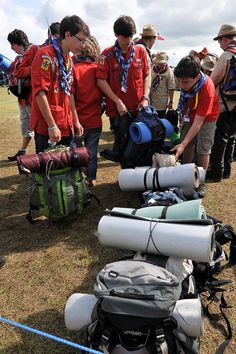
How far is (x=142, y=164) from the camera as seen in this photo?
4469 millimetres

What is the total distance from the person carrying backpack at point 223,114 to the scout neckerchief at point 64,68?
7.33 feet

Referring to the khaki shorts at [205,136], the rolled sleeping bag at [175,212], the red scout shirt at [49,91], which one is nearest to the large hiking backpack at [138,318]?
the rolled sleeping bag at [175,212]

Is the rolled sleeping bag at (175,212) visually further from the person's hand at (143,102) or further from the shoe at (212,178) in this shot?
the shoe at (212,178)

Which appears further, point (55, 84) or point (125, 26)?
point (125, 26)

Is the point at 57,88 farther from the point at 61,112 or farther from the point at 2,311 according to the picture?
the point at 2,311

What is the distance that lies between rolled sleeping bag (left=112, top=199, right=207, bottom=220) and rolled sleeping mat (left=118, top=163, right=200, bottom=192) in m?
0.93

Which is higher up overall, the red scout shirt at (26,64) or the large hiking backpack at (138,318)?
the red scout shirt at (26,64)

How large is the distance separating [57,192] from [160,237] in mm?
1519

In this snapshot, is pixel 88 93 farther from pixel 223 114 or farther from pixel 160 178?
pixel 223 114

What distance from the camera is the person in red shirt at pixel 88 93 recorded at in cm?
421

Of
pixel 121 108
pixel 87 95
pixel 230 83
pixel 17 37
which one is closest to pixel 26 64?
pixel 17 37

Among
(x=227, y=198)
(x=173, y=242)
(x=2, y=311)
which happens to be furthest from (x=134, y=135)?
(x=2, y=311)

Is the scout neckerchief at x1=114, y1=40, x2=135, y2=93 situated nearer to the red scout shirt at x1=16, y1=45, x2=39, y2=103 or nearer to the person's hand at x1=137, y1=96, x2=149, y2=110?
the person's hand at x1=137, y1=96, x2=149, y2=110

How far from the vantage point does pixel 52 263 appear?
3.21m
